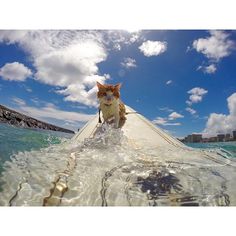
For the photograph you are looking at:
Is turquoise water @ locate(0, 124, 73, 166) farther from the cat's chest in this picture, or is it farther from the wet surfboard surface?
the cat's chest

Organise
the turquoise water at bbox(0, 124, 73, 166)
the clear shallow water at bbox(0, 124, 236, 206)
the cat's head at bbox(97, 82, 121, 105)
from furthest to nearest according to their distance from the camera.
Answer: the cat's head at bbox(97, 82, 121, 105), the turquoise water at bbox(0, 124, 73, 166), the clear shallow water at bbox(0, 124, 236, 206)

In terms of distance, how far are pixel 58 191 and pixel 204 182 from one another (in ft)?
3.89

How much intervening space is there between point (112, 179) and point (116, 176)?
0.08 m

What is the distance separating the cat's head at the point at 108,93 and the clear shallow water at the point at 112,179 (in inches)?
22.9

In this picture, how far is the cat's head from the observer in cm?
321

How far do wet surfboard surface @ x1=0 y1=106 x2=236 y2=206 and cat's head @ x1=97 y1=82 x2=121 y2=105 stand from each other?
41 cm

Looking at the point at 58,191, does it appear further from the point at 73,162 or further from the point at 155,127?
the point at 155,127

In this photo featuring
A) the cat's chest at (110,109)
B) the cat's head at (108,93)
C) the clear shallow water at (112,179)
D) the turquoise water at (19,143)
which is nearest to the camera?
the clear shallow water at (112,179)

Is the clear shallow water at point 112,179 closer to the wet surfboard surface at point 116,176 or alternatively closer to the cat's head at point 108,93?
the wet surfboard surface at point 116,176

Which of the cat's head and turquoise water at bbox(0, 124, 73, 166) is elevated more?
the cat's head

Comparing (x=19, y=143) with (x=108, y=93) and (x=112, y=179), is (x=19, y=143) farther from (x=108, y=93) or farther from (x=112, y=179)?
(x=112, y=179)

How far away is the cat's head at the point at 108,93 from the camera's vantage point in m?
3.21

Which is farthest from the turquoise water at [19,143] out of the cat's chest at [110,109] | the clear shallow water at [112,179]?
the cat's chest at [110,109]

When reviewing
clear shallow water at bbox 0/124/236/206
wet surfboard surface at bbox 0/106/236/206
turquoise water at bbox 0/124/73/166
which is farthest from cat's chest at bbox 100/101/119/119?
turquoise water at bbox 0/124/73/166
